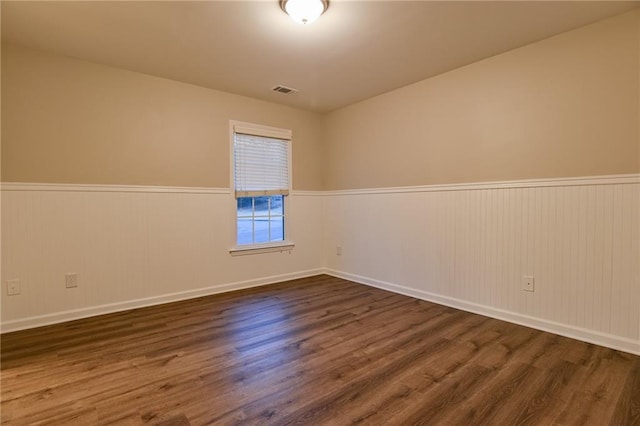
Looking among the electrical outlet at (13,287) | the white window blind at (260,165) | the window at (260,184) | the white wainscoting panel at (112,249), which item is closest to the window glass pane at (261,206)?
A: the window at (260,184)

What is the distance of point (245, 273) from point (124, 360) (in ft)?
6.39

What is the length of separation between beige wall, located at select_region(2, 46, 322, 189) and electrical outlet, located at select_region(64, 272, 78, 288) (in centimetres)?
89

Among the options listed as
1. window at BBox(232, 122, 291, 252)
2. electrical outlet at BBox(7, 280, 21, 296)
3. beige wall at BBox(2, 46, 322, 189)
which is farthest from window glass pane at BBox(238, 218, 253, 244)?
electrical outlet at BBox(7, 280, 21, 296)

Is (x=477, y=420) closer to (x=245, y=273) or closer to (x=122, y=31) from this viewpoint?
(x=245, y=273)

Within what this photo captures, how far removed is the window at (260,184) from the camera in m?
4.04

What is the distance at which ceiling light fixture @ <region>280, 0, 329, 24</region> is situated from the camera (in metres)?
2.08

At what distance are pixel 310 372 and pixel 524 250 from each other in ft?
7.03

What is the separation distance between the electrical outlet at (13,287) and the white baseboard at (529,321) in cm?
363

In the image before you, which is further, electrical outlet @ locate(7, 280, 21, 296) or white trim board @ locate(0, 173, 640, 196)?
electrical outlet @ locate(7, 280, 21, 296)

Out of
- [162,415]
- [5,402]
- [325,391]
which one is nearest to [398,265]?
[325,391]

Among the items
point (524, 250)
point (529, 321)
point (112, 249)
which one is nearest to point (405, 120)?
point (524, 250)

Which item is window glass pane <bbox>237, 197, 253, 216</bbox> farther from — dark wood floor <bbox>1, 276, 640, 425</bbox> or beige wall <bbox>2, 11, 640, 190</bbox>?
dark wood floor <bbox>1, 276, 640, 425</bbox>

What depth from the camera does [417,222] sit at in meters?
3.60

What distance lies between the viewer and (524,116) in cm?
276
